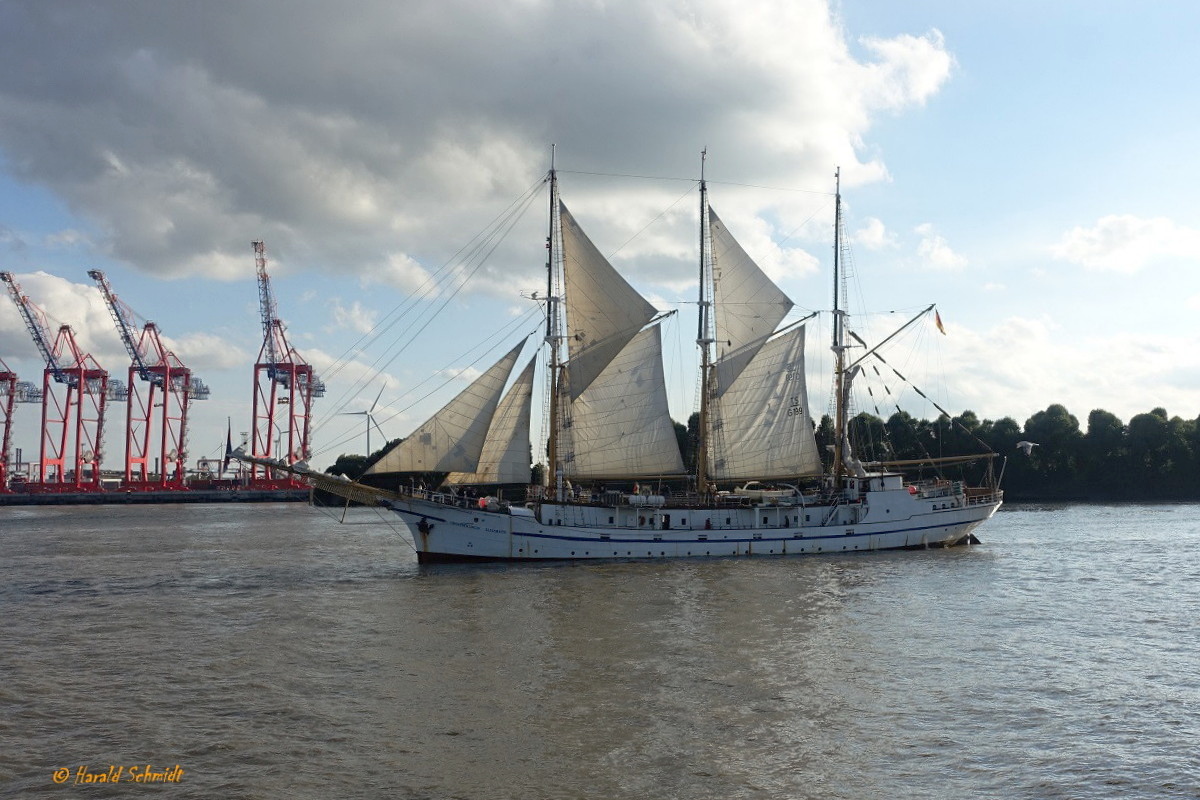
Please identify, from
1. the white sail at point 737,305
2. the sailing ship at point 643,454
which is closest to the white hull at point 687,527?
the sailing ship at point 643,454

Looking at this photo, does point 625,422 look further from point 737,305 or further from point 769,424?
point 737,305

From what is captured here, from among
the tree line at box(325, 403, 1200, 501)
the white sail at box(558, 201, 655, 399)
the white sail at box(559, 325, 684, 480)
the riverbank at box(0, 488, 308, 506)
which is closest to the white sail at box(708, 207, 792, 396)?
the white sail at box(559, 325, 684, 480)

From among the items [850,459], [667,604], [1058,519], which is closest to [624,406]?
[850,459]

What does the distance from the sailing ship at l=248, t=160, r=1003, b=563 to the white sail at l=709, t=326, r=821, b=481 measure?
0.09 meters

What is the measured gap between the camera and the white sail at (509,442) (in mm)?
53344

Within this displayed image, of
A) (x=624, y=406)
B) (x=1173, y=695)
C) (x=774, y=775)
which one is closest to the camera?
(x=774, y=775)

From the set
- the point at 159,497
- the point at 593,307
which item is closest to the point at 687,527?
the point at 593,307

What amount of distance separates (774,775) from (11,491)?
630 ft

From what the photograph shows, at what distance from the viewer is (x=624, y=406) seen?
190 ft

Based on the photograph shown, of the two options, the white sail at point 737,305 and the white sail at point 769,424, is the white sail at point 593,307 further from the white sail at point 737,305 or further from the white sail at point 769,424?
the white sail at point 769,424

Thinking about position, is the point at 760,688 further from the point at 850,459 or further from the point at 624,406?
the point at 850,459

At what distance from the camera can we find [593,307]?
57.8 meters

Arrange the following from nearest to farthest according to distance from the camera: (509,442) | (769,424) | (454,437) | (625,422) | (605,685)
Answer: (605,685) → (454,437) → (509,442) → (625,422) → (769,424)

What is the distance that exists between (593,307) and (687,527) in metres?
14.4
